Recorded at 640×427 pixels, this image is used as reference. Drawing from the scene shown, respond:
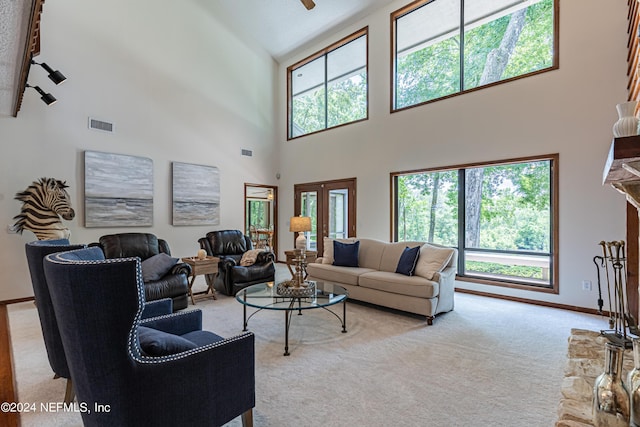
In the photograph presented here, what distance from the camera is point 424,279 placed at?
3.84 meters

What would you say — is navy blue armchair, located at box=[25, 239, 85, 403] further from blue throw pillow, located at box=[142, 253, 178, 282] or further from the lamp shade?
the lamp shade

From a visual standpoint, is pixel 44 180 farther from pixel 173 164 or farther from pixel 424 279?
pixel 424 279

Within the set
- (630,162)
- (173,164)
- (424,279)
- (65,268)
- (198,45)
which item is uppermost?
(198,45)

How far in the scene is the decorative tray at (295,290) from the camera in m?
3.23

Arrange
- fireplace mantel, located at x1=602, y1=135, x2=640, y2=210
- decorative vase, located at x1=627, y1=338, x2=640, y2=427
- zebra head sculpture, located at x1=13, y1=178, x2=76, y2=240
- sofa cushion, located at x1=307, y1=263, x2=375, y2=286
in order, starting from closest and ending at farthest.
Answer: decorative vase, located at x1=627, y1=338, x2=640, y2=427 → fireplace mantel, located at x1=602, y1=135, x2=640, y2=210 → sofa cushion, located at x1=307, y1=263, x2=375, y2=286 → zebra head sculpture, located at x1=13, y1=178, x2=76, y2=240

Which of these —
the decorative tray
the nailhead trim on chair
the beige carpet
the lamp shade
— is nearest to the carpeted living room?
the beige carpet

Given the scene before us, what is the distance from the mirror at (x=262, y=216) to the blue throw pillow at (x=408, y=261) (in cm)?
490

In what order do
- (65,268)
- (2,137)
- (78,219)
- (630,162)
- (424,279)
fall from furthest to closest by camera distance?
1. (78,219)
2. (2,137)
3. (424,279)
4. (630,162)
5. (65,268)

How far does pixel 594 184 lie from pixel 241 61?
738cm

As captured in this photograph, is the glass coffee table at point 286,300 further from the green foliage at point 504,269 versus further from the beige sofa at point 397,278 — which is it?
the green foliage at point 504,269

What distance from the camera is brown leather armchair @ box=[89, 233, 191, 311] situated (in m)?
3.88

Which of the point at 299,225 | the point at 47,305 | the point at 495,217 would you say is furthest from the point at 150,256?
the point at 495,217

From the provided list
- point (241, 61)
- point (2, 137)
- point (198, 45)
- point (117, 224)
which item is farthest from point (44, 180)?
point (241, 61)

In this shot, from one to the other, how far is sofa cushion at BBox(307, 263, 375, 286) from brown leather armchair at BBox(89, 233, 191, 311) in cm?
187
